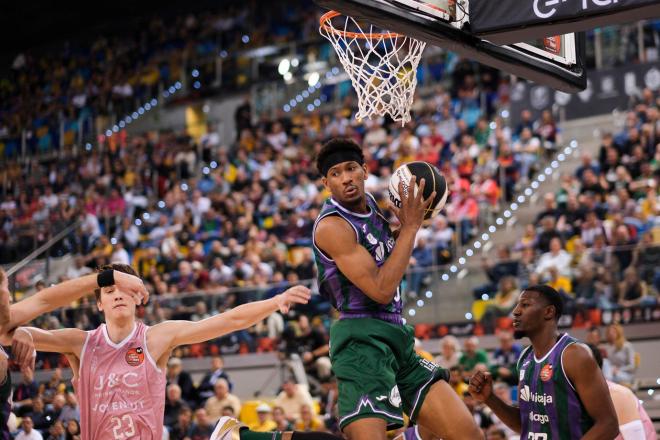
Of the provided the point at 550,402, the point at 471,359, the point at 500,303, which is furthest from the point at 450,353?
the point at 550,402

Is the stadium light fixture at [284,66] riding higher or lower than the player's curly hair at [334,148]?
higher

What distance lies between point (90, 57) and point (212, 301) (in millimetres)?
16897

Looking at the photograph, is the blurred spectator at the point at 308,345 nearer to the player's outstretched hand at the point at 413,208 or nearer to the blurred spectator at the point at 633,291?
the blurred spectator at the point at 633,291

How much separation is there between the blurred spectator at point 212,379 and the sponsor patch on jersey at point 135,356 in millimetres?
7358

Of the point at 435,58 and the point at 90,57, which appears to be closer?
the point at 435,58

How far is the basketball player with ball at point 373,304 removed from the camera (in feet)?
20.1

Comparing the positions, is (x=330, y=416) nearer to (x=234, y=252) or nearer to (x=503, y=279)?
(x=503, y=279)

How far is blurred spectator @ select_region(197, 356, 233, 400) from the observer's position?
559 inches

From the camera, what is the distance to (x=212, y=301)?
613 inches

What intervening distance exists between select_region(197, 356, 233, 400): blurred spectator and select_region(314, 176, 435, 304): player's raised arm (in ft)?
27.2

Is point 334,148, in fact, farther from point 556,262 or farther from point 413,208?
point 556,262

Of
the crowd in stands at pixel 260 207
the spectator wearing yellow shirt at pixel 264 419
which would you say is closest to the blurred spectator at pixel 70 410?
the crowd in stands at pixel 260 207

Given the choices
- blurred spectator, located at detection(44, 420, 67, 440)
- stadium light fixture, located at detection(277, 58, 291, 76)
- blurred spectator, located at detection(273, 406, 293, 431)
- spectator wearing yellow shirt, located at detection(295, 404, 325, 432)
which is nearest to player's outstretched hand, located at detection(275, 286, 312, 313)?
blurred spectator, located at detection(44, 420, 67, 440)

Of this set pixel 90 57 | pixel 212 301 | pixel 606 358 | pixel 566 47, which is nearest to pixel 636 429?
pixel 566 47
